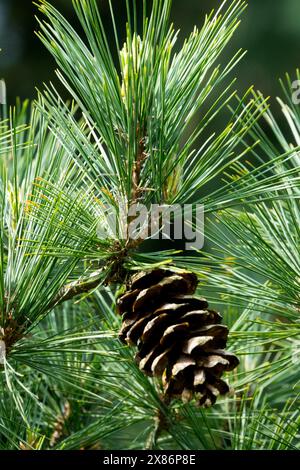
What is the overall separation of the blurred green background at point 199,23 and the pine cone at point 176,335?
7.83 feet

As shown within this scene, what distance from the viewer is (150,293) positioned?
78cm

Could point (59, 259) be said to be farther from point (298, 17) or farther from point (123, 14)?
point (123, 14)

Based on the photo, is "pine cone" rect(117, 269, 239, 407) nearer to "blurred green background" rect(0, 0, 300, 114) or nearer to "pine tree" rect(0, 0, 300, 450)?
"pine tree" rect(0, 0, 300, 450)

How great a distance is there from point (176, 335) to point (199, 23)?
256 centimetres

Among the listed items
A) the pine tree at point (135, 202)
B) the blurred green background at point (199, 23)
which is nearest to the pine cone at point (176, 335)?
the pine tree at point (135, 202)

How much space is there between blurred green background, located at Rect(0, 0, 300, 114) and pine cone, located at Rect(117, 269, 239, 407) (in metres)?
2.39

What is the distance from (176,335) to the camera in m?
0.77

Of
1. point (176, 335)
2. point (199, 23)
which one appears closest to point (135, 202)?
point (176, 335)

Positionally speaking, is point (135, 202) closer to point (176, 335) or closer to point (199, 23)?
point (176, 335)

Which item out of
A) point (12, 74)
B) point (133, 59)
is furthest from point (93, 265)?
point (12, 74)

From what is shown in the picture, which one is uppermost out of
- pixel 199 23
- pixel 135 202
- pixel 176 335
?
pixel 199 23

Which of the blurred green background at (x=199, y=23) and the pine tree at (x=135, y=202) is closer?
the pine tree at (x=135, y=202)

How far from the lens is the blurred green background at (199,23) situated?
10.2ft

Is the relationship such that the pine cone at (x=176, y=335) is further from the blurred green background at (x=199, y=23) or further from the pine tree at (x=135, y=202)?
the blurred green background at (x=199, y=23)
